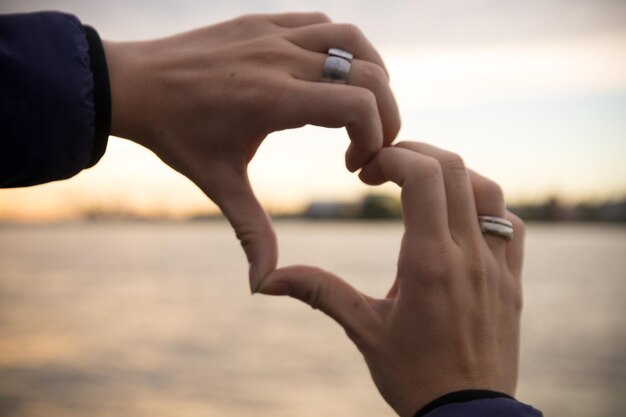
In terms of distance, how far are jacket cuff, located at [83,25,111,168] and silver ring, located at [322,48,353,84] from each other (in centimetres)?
55

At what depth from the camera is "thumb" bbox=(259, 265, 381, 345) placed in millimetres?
1481

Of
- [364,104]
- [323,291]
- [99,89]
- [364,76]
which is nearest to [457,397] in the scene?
[323,291]

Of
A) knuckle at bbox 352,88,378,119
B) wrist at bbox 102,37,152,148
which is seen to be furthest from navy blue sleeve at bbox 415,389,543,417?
wrist at bbox 102,37,152,148

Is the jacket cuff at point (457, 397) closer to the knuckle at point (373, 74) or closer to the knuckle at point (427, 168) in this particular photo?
the knuckle at point (427, 168)

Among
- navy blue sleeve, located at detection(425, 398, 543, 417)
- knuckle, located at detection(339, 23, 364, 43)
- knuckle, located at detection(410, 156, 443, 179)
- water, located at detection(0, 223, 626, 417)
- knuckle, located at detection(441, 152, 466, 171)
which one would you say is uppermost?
knuckle, located at detection(339, 23, 364, 43)

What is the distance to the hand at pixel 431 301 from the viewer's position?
137 centimetres

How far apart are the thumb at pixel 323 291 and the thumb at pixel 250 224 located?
1.7 inches

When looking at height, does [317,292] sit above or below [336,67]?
below

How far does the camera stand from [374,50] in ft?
5.38

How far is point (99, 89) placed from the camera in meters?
1.33

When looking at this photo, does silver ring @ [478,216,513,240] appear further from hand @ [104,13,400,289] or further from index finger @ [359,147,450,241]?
hand @ [104,13,400,289]

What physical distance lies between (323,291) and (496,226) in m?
0.53

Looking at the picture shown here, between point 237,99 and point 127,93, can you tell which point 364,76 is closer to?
point 237,99

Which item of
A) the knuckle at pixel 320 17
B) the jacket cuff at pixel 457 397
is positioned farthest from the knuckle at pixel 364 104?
the jacket cuff at pixel 457 397
